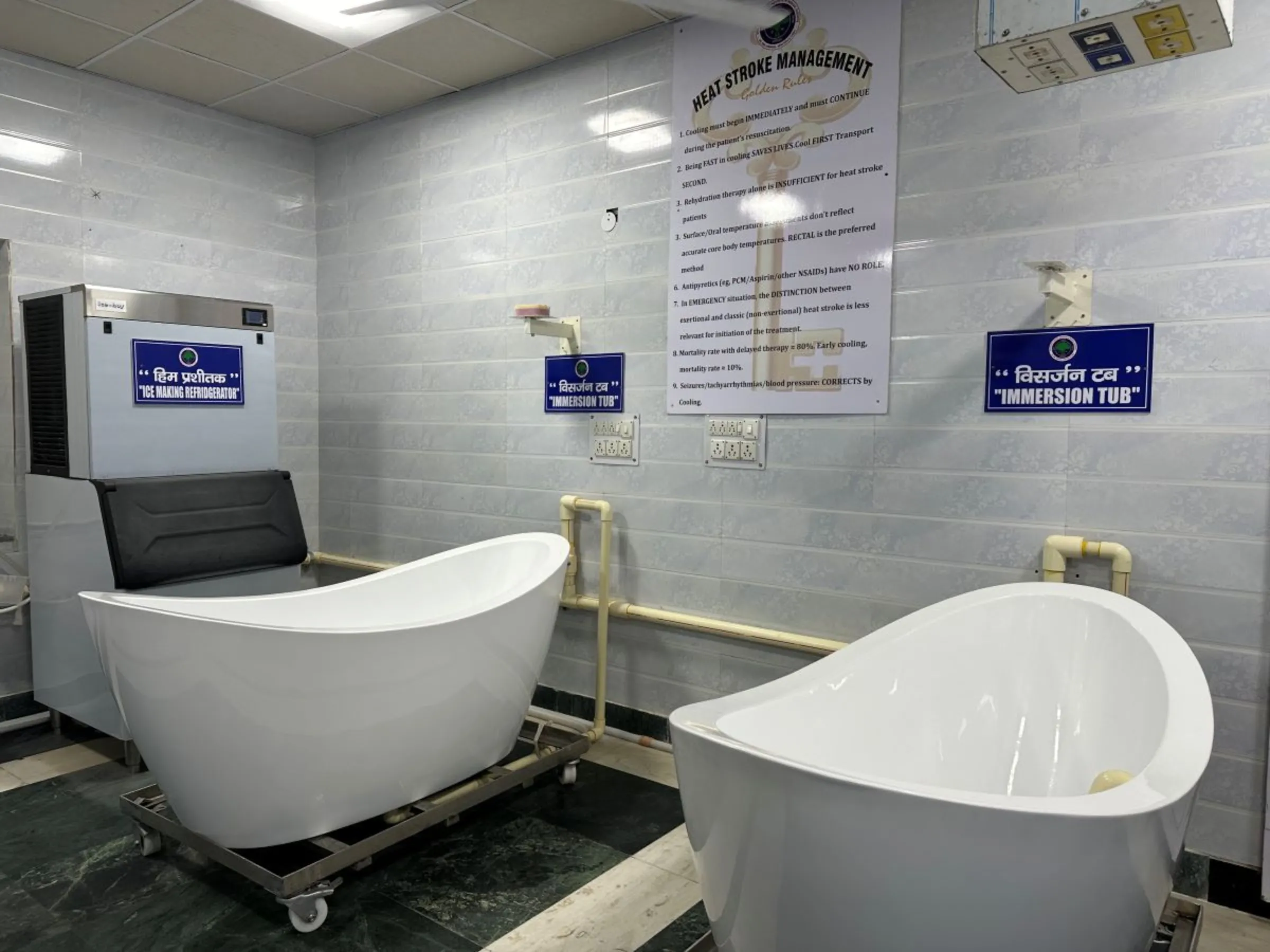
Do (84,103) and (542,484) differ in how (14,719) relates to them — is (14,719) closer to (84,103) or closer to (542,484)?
(542,484)

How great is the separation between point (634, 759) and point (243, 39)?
2.93m

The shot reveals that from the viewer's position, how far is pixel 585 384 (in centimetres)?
323

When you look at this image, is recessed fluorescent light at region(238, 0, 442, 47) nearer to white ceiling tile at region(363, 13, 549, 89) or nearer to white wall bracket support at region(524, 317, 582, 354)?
white ceiling tile at region(363, 13, 549, 89)

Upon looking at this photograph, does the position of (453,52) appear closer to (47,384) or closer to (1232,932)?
(47,384)

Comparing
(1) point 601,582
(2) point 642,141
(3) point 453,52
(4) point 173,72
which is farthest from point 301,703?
(4) point 173,72

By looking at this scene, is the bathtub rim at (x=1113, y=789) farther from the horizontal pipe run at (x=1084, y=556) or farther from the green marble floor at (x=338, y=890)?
the green marble floor at (x=338, y=890)

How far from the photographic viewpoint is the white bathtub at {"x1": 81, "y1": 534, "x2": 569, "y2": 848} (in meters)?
1.84

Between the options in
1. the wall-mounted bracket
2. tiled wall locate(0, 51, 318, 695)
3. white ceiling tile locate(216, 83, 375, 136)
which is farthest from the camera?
white ceiling tile locate(216, 83, 375, 136)

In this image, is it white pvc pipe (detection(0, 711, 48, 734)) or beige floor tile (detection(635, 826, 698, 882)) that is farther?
white pvc pipe (detection(0, 711, 48, 734))

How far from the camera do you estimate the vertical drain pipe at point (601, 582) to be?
308 centimetres

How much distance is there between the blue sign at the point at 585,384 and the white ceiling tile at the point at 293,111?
5.20ft

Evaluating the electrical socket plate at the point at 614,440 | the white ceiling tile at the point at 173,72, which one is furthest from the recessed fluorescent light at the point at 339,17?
the electrical socket plate at the point at 614,440

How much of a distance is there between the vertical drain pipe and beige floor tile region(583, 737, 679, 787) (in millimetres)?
63

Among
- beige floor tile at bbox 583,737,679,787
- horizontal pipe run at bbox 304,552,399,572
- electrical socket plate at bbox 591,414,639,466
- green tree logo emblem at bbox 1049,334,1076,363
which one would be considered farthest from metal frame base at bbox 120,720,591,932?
green tree logo emblem at bbox 1049,334,1076,363
